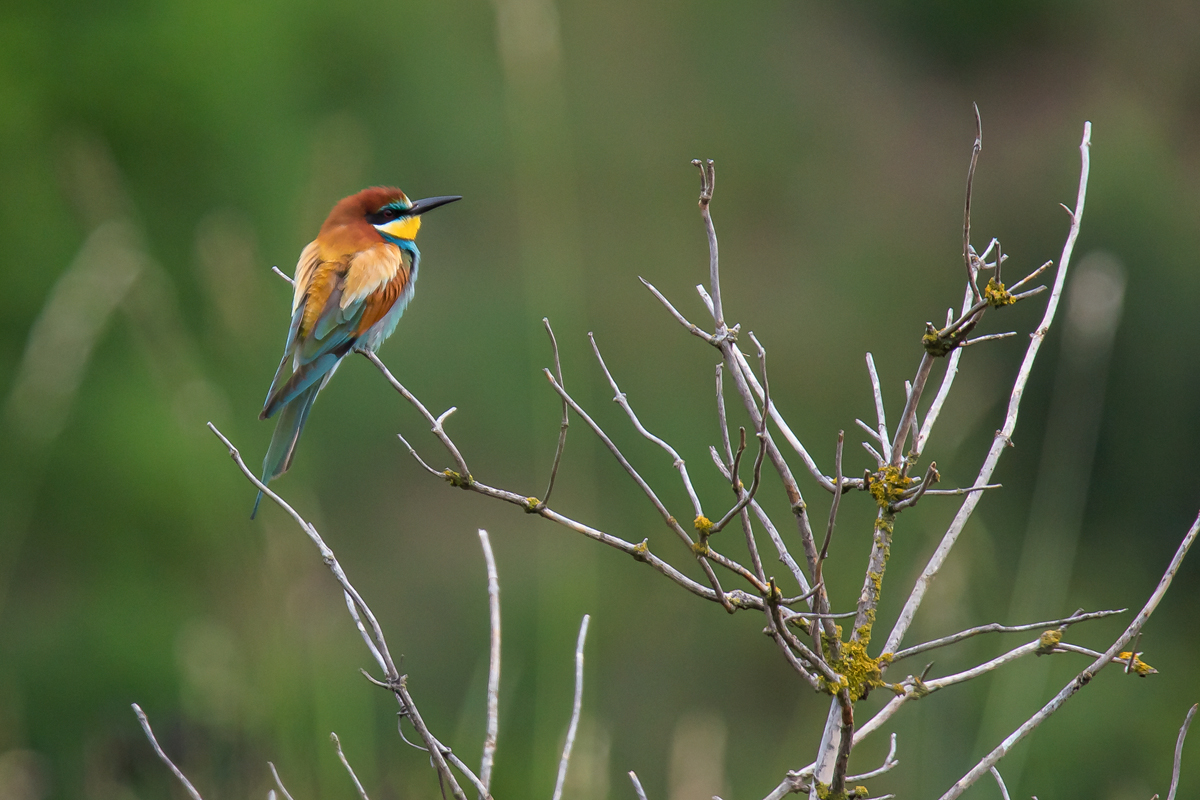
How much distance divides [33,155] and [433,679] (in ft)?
13.7

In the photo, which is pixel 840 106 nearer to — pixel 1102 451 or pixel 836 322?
pixel 836 322

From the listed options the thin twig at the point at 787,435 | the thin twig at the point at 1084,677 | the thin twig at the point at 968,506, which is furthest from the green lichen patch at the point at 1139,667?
the thin twig at the point at 787,435

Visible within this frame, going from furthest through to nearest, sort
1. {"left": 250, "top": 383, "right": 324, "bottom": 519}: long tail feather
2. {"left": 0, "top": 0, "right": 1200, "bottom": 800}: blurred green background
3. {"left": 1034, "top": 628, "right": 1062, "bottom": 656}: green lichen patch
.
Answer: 1. {"left": 0, "top": 0, "right": 1200, "bottom": 800}: blurred green background
2. {"left": 250, "top": 383, "right": 324, "bottom": 519}: long tail feather
3. {"left": 1034, "top": 628, "right": 1062, "bottom": 656}: green lichen patch

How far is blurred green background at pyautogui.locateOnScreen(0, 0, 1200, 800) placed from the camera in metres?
2.60

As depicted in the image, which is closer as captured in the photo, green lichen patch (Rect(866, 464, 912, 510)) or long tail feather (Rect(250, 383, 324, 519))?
green lichen patch (Rect(866, 464, 912, 510))

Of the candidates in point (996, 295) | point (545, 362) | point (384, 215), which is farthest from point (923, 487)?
point (545, 362)

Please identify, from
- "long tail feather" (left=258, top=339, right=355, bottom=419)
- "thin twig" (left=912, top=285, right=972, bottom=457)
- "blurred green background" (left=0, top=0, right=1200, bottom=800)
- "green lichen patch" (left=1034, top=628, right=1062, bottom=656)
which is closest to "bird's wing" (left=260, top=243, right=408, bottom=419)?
"long tail feather" (left=258, top=339, right=355, bottom=419)

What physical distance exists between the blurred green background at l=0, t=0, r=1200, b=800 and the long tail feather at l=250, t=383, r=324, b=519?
15 cm

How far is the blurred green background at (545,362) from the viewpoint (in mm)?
2598

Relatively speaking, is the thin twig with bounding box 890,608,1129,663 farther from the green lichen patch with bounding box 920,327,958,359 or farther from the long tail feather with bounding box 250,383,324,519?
the long tail feather with bounding box 250,383,324,519

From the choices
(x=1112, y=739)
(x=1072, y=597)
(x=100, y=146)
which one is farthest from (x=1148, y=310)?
(x=100, y=146)

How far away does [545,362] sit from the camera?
860 centimetres

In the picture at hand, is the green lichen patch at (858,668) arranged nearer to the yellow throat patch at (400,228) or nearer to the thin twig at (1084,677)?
the thin twig at (1084,677)

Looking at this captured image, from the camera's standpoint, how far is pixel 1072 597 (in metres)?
7.60
